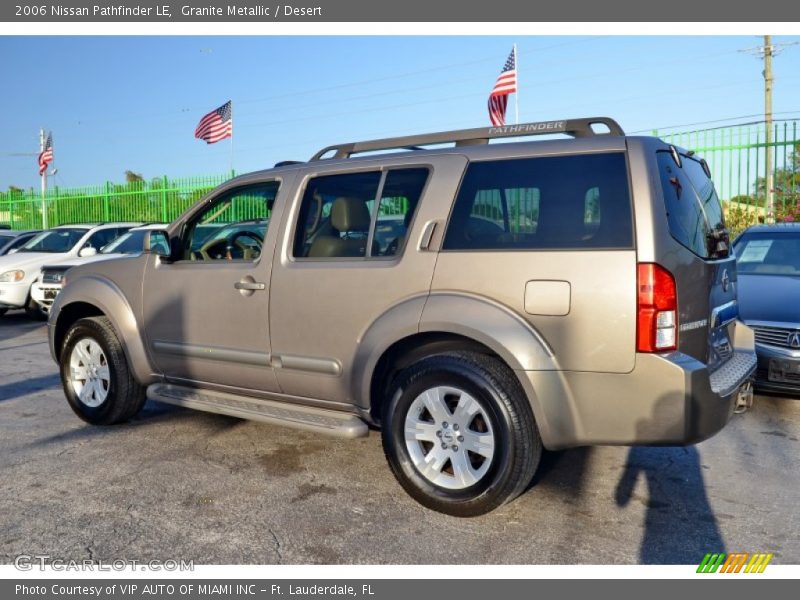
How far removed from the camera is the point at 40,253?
1228 cm

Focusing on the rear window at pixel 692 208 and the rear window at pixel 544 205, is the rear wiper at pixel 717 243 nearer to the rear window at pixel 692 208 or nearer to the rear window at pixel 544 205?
the rear window at pixel 692 208

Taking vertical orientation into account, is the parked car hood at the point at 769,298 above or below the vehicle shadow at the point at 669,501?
above

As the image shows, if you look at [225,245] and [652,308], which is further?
[225,245]

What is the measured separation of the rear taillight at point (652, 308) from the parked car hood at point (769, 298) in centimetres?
275

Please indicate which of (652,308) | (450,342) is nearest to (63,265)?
(450,342)

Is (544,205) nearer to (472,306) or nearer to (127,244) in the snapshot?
(472,306)

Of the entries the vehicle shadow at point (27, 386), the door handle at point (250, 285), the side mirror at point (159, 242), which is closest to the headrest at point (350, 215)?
the door handle at point (250, 285)

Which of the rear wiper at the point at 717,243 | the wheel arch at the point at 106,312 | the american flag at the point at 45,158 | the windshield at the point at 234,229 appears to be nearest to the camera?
the rear wiper at the point at 717,243

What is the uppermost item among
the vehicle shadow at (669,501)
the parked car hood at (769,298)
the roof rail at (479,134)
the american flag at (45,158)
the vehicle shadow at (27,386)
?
the american flag at (45,158)

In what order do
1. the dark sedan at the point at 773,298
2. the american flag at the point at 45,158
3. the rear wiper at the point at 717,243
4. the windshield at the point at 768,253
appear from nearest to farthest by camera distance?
the rear wiper at the point at 717,243 < the dark sedan at the point at 773,298 < the windshield at the point at 768,253 < the american flag at the point at 45,158

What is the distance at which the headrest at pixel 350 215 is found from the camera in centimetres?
432

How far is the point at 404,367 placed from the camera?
401 centimetres

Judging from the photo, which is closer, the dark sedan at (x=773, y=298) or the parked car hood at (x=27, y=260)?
the dark sedan at (x=773, y=298)

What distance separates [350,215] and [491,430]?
157 centimetres
